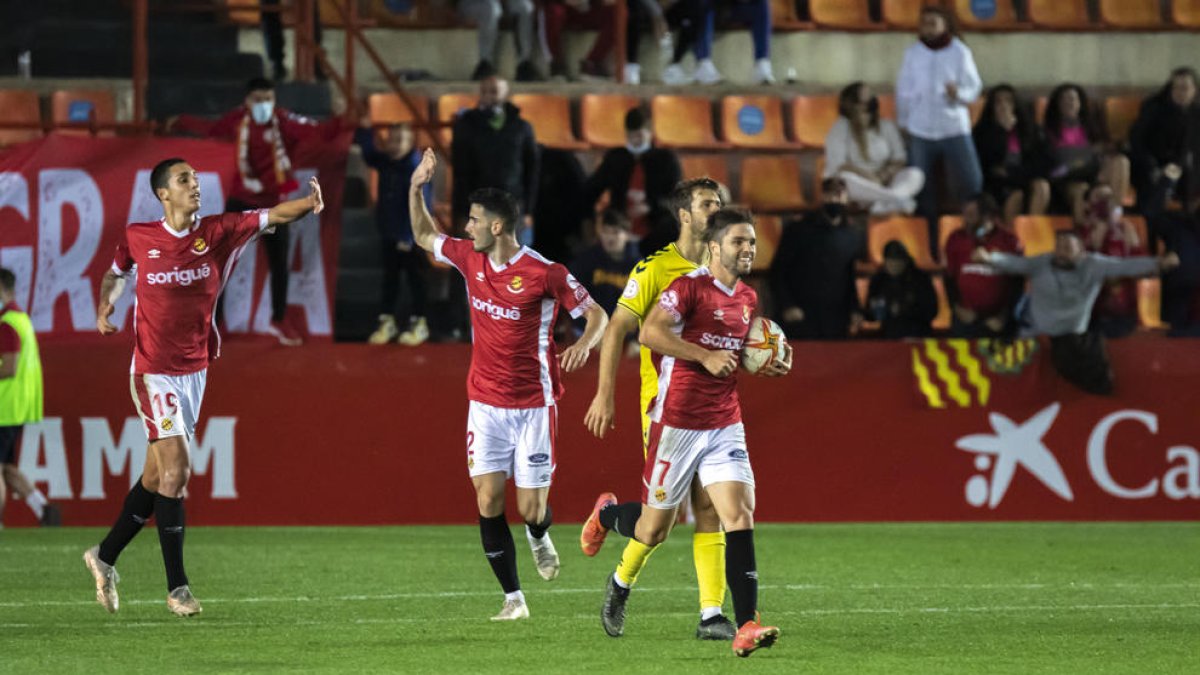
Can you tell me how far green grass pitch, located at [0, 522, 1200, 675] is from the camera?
833cm

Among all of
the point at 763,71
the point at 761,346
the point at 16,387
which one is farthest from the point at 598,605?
the point at 763,71

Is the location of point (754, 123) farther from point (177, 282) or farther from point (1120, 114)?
point (177, 282)

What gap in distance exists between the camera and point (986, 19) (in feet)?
68.9

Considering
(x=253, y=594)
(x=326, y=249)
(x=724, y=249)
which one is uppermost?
(x=724, y=249)

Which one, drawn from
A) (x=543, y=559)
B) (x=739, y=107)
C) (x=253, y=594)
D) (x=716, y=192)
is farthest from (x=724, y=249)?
(x=739, y=107)

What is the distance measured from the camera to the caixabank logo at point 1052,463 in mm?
15586

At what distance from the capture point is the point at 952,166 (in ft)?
58.5

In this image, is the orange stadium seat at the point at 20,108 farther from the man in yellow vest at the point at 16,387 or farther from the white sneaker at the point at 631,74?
the white sneaker at the point at 631,74

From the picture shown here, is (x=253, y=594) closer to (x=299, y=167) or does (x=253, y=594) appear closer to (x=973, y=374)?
(x=299, y=167)

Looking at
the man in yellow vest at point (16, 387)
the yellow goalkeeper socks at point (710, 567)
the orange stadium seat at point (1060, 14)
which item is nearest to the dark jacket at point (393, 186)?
the man in yellow vest at point (16, 387)

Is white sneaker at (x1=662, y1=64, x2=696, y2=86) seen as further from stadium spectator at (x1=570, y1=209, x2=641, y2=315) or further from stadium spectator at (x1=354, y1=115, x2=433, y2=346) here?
stadium spectator at (x1=570, y1=209, x2=641, y2=315)

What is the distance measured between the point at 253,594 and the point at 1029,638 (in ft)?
13.1

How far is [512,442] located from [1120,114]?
11546 millimetres

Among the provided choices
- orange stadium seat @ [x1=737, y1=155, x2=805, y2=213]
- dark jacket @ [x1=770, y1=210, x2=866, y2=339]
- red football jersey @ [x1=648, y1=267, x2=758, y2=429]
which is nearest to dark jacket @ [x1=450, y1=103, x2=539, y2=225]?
dark jacket @ [x1=770, y1=210, x2=866, y2=339]
